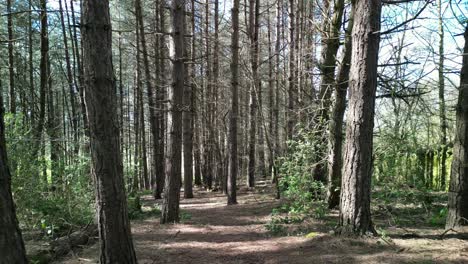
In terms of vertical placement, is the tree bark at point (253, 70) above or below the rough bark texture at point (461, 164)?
above

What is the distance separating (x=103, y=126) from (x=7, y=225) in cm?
181

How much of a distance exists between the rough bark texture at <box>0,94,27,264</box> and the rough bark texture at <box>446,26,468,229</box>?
592 cm

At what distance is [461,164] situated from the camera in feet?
18.1

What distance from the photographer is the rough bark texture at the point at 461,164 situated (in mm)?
5512

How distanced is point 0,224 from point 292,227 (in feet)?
20.3

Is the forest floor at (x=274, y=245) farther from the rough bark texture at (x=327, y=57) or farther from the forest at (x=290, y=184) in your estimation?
the rough bark texture at (x=327, y=57)

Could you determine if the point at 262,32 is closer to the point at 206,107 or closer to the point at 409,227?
the point at 206,107

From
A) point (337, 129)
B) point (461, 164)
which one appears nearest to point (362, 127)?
point (461, 164)

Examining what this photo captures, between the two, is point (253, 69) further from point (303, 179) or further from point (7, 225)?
point (7, 225)

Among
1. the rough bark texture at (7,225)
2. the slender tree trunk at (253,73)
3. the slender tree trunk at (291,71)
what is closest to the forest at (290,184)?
the rough bark texture at (7,225)

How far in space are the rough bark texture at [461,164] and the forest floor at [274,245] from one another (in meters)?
0.46

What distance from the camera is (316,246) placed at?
19.8ft

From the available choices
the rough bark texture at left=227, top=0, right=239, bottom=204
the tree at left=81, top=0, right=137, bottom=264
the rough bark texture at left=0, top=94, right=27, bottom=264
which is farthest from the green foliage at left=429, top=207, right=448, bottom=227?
the rough bark texture at left=0, top=94, right=27, bottom=264

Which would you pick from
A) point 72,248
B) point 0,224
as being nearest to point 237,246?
point 72,248
